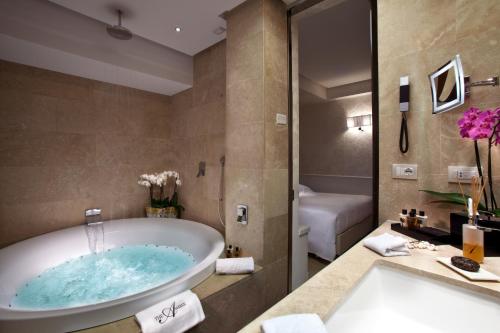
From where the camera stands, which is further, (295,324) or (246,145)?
(246,145)

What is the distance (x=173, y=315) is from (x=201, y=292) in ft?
0.86

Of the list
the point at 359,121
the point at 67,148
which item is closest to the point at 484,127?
the point at 67,148

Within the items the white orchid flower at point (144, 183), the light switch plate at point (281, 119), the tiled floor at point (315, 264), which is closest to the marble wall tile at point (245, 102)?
the light switch plate at point (281, 119)

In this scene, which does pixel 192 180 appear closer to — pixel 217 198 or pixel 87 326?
pixel 217 198

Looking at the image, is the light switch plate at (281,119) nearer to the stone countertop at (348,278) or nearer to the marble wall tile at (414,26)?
the marble wall tile at (414,26)

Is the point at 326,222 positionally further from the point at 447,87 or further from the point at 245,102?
the point at 447,87

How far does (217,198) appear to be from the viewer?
2.47 metres

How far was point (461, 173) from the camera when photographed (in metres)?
1.15

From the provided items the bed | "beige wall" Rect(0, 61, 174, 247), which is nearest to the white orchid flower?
"beige wall" Rect(0, 61, 174, 247)

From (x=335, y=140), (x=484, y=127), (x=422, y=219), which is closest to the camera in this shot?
(x=484, y=127)

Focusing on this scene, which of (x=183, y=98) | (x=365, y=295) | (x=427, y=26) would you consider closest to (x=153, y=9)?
(x=183, y=98)

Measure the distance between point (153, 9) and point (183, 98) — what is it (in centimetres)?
116

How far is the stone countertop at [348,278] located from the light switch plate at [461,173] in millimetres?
412

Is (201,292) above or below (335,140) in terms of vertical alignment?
below
